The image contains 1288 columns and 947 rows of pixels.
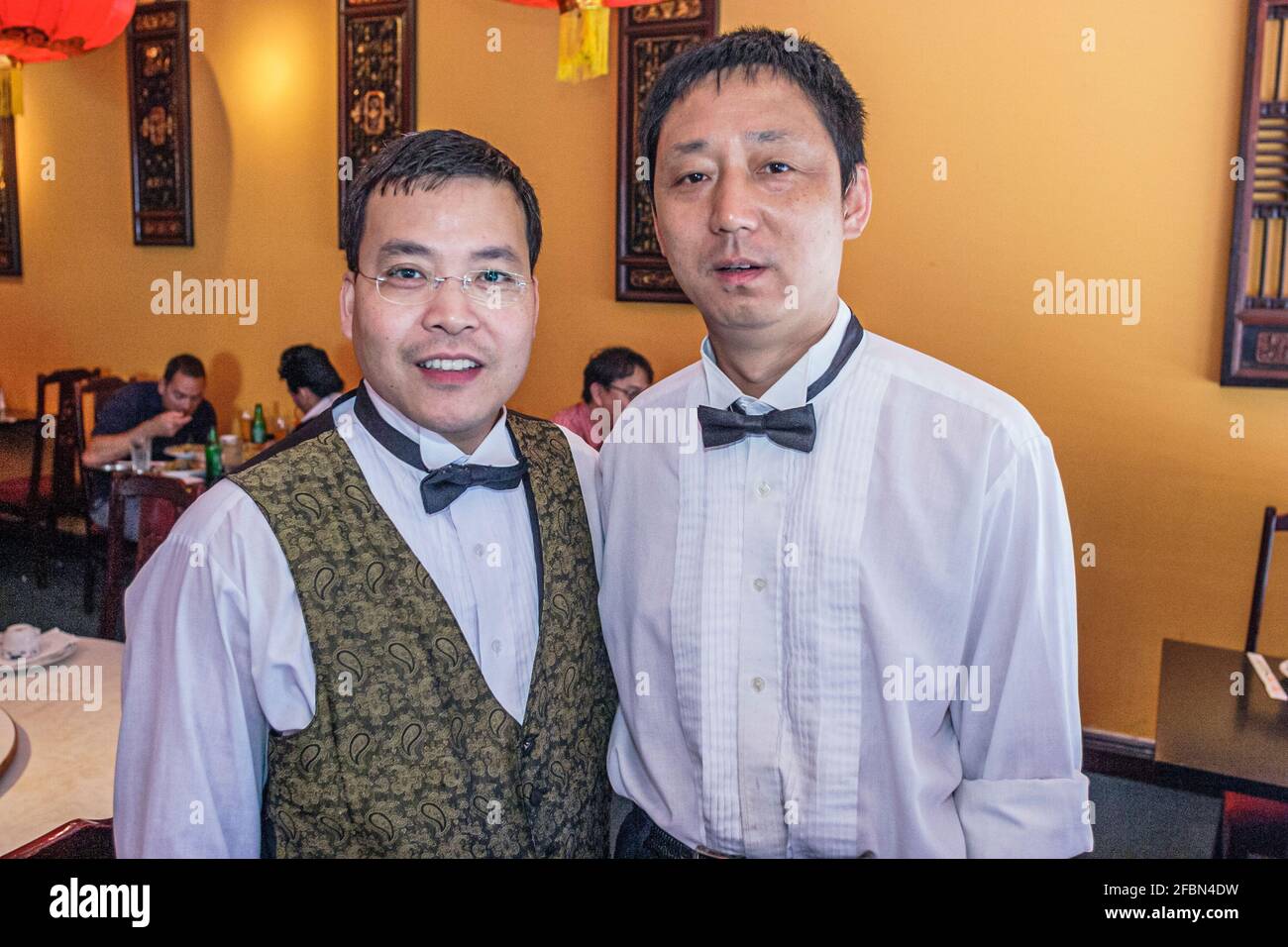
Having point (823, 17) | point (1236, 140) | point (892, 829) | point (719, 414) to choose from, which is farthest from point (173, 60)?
point (892, 829)

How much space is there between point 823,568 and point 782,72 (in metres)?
0.66

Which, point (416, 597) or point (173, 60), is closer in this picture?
point (416, 597)

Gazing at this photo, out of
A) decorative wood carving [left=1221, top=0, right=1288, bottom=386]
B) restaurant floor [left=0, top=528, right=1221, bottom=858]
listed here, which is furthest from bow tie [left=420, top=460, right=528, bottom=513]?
decorative wood carving [left=1221, top=0, right=1288, bottom=386]

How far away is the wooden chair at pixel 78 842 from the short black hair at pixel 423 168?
905 millimetres

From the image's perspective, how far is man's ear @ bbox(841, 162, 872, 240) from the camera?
1.51m

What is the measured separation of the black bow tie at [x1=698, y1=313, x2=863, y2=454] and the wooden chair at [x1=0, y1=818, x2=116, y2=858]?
1.03 metres

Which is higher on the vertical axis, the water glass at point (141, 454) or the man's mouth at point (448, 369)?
the man's mouth at point (448, 369)

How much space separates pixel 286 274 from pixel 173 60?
4.85 feet

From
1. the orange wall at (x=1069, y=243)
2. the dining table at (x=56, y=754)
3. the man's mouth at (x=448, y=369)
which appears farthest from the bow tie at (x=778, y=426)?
the orange wall at (x=1069, y=243)

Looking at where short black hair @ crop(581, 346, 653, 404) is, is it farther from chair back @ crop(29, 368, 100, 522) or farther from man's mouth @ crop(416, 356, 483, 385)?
chair back @ crop(29, 368, 100, 522)

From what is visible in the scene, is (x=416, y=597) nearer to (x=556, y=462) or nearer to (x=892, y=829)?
(x=556, y=462)

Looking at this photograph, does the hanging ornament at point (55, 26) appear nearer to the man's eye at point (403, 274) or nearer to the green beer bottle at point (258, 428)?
the green beer bottle at point (258, 428)

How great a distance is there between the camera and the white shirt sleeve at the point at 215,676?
1.26 metres
